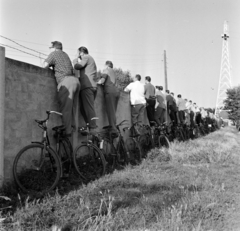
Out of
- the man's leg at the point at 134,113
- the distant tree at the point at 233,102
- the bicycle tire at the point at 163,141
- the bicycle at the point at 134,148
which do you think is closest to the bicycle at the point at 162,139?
the bicycle tire at the point at 163,141

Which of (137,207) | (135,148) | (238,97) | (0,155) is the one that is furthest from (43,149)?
(238,97)

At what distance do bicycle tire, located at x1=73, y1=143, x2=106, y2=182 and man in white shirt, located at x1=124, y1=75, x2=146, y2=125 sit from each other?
154 inches

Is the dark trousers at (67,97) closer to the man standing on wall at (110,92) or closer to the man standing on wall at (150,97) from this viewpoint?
the man standing on wall at (110,92)

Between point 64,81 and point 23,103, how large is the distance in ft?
2.97

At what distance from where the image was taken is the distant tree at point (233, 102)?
43.0m

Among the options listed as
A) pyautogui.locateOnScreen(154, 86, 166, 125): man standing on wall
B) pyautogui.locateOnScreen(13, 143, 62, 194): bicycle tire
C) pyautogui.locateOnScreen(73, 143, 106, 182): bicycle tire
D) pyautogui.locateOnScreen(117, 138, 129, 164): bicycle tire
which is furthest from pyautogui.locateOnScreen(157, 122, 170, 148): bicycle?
pyautogui.locateOnScreen(13, 143, 62, 194): bicycle tire

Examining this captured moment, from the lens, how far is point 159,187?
4359 millimetres

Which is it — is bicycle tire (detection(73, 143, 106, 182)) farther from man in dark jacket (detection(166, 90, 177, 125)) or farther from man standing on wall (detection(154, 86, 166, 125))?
man in dark jacket (detection(166, 90, 177, 125))

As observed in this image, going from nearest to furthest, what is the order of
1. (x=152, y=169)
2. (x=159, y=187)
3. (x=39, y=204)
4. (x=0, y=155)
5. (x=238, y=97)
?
1. (x=39, y=204)
2. (x=0, y=155)
3. (x=159, y=187)
4. (x=152, y=169)
5. (x=238, y=97)

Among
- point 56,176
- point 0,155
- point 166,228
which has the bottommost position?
point 166,228

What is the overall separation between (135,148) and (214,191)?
3.34m

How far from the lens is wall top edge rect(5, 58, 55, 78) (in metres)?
4.20

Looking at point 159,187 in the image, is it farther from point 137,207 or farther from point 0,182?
point 0,182

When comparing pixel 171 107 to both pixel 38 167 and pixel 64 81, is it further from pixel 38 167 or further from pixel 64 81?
pixel 38 167
